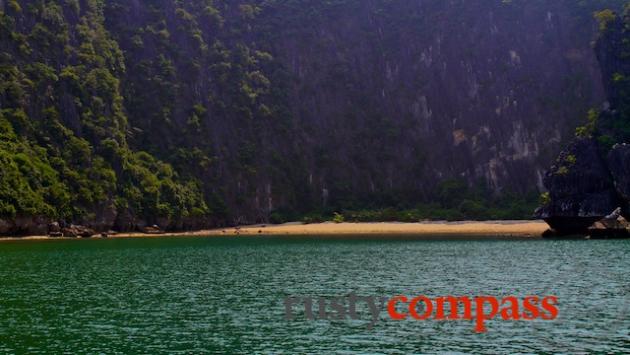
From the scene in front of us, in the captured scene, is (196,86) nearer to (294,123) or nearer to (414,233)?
(294,123)

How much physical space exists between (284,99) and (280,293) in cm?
11932

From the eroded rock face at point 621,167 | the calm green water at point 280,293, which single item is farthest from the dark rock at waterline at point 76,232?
the eroded rock face at point 621,167

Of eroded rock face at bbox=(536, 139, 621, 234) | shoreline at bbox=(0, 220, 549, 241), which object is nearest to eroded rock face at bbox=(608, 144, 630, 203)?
eroded rock face at bbox=(536, 139, 621, 234)

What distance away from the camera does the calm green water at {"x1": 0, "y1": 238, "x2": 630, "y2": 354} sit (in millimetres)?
29188

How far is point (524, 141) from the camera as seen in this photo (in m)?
153

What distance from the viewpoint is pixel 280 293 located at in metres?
43.8

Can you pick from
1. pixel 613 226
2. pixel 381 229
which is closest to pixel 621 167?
pixel 613 226

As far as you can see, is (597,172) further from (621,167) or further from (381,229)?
(381,229)

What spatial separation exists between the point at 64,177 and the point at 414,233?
203 feet

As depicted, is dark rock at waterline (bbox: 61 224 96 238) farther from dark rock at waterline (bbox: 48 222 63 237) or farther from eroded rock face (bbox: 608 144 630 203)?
eroded rock face (bbox: 608 144 630 203)

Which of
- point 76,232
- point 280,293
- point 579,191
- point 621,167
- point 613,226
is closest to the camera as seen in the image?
point 280,293

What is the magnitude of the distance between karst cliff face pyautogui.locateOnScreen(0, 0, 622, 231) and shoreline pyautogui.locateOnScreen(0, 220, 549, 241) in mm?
6467

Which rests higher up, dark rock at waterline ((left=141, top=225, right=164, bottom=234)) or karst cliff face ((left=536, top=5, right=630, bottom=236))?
karst cliff face ((left=536, top=5, right=630, bottom=236))

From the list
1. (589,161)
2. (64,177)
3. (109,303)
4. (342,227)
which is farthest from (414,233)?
(109,303)
